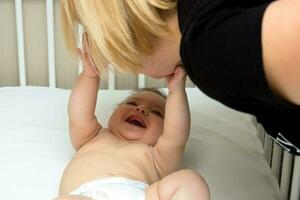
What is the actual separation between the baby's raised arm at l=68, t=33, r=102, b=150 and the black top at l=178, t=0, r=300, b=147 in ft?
1.73

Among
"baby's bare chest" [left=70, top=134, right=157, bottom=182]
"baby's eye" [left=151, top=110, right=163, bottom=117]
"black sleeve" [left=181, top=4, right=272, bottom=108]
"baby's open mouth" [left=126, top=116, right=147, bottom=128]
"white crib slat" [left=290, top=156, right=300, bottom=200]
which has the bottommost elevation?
"white crib slat" [left=290, top=156, right=300, bottom=200]

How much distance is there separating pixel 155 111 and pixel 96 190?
270 mm

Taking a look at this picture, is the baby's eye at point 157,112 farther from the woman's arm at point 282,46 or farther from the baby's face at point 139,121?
the woman's arm at point 282,46

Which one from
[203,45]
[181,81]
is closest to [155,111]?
[181,81]

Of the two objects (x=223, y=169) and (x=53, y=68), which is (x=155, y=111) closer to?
(x=223, y=169)

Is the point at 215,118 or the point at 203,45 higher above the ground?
the point at 203,45

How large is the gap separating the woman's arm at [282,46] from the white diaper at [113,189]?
0.48 metres

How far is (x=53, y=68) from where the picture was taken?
55.6 inches

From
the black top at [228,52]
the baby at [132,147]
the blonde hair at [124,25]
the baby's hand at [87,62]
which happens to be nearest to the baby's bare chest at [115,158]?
the baby at [132,147]

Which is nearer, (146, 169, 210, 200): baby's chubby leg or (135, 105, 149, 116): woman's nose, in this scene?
(146, 169, 210, 200): baby's chubby leg

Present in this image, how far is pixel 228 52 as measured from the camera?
50cm

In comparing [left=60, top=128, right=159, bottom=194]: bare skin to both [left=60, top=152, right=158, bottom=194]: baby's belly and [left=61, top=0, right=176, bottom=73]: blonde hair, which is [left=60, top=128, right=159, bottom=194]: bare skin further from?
[left=61, top=0, right=176, bottom=73]: blonde hair

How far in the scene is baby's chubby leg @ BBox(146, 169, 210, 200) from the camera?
859 millimetres

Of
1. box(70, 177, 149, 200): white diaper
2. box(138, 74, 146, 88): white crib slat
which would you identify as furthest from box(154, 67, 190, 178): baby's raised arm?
box(138, 74, 146, 88): white crib slat
